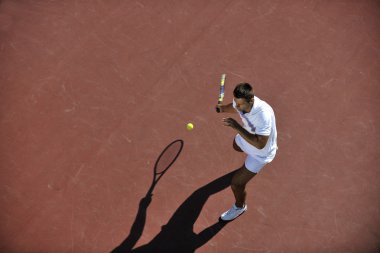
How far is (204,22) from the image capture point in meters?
8.36

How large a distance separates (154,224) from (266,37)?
14.8 ft

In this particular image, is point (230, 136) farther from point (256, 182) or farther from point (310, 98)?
point (310, 98)

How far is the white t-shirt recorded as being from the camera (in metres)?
5.07

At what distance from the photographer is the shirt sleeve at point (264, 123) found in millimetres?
5059

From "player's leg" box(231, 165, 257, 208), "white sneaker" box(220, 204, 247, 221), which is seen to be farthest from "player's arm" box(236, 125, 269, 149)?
"white sneaker" box(220, 204, 247, 221)

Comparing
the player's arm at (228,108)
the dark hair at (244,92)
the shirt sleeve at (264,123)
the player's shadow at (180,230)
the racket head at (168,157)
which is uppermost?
the dark hair at (244,92)

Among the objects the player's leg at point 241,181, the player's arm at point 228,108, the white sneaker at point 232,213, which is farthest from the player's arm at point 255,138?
the white sneaker at point 232,213

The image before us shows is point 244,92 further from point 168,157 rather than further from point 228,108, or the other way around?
point 168,157

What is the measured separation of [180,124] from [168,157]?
71cm

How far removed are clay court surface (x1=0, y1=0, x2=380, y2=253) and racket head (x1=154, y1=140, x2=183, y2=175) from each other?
0.7 inches

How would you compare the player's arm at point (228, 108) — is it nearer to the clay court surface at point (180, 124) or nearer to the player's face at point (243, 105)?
the player's face at point (243, 105)

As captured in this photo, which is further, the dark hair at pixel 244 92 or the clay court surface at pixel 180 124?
the clay court surface at pixel 180 124

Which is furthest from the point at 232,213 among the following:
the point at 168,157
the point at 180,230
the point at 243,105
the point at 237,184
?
the point at 243,105

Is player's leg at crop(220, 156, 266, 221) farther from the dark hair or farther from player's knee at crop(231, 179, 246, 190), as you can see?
the dark hair
